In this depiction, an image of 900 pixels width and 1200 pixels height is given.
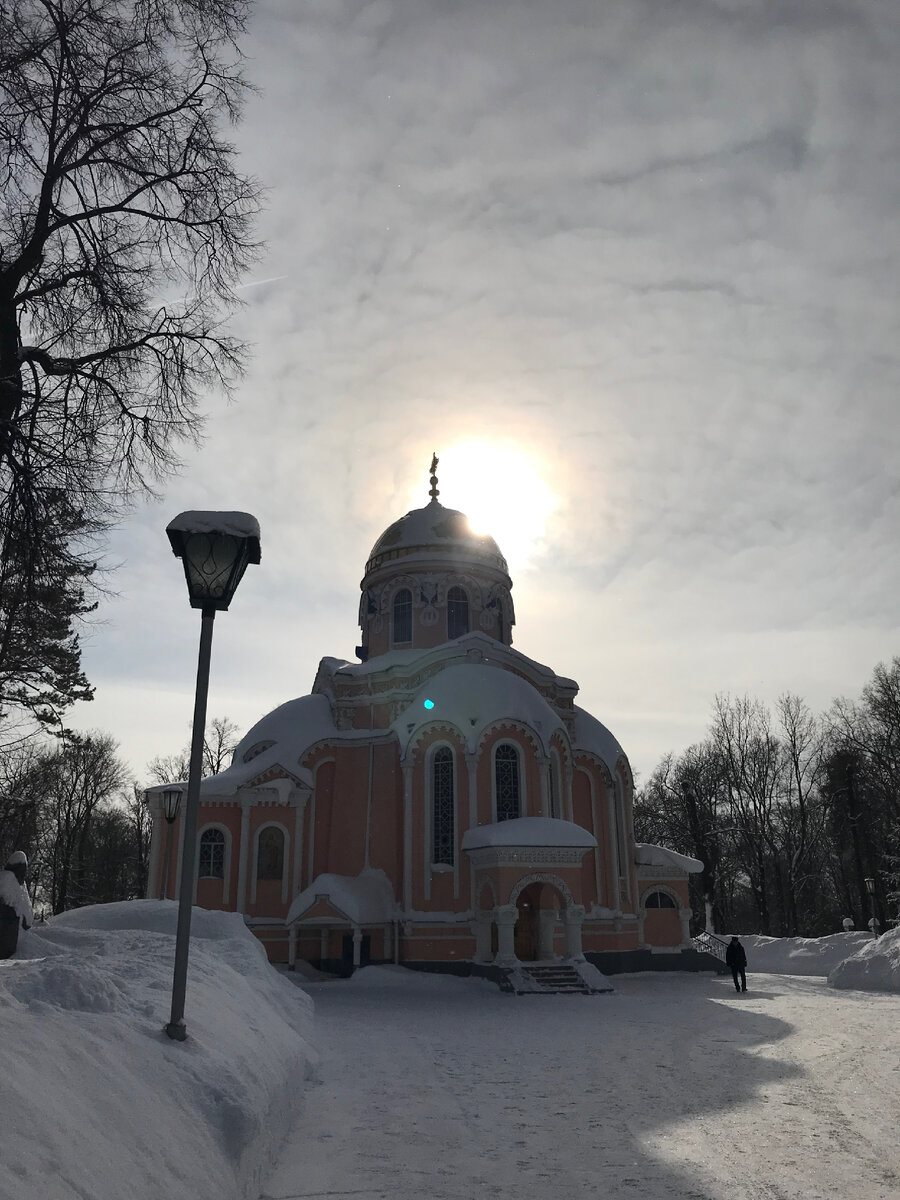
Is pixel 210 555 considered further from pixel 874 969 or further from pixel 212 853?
pixel 874 969

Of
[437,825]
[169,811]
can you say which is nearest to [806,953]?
[437,825]

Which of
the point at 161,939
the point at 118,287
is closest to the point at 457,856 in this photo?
the point at 161,939

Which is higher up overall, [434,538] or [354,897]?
[434,538]

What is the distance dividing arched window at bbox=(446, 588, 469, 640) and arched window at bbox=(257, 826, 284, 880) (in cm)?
849

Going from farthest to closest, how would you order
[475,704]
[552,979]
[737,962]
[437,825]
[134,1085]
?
[475,704], [437,825], [737,962], [552,979], [134,1085]

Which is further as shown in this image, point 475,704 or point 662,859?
point 662,859

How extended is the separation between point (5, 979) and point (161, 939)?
478cm

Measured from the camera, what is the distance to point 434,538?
30.0 metres

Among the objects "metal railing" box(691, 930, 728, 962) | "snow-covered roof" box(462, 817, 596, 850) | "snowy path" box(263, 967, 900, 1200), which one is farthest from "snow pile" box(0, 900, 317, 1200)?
"metal railing" box(691, 930, 728, 962)

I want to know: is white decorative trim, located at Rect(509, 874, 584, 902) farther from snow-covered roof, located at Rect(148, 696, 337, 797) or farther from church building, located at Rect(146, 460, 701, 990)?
snow-covered roof, located at Rect(148, 696, 337, 797)

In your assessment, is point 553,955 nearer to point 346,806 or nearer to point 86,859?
point 346,806

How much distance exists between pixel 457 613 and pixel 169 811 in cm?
1126

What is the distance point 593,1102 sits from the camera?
7809 millimetres

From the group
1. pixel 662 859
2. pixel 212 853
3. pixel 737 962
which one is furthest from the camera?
pixel 662 859
